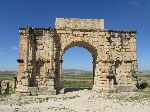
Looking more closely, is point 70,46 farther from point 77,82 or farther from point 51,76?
point 77,82

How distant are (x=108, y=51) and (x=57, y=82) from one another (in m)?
4.59

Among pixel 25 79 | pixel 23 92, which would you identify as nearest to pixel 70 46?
pixel 25 79

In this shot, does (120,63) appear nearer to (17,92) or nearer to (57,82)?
(57,82)

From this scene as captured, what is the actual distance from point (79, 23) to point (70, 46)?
206 centimetres

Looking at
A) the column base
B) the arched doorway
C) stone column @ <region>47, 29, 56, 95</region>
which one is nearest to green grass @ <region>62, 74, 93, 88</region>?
the arched doorway

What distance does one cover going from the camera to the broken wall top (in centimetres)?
2386

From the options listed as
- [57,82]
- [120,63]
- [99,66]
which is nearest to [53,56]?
→ [57,82]

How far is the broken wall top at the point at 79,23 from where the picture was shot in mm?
23859

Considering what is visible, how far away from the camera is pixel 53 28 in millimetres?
→ 23438

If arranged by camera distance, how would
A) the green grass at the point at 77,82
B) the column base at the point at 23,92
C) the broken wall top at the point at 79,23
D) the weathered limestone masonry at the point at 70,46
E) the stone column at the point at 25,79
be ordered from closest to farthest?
1. the column base at the point at 23,92
2. the stone column at the point at 25,79
3. the weathered limestone masonry at the point at 70,46
4. the broken wall top at the point at 79,23
5. the green grass at the point at 77,82

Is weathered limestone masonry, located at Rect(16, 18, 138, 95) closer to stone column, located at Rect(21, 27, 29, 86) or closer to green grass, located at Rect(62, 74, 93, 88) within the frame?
stone column, located at Rect(21, 27, 29, 86)

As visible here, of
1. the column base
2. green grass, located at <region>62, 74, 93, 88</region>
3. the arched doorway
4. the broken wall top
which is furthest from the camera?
green grass, located at <region>62, 74, 93, 88</region>

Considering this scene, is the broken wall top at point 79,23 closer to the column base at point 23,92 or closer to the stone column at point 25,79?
the stone column at point 25,79

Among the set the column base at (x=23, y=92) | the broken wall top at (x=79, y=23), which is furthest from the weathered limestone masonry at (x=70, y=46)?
the column base at (x=23, y=92)
